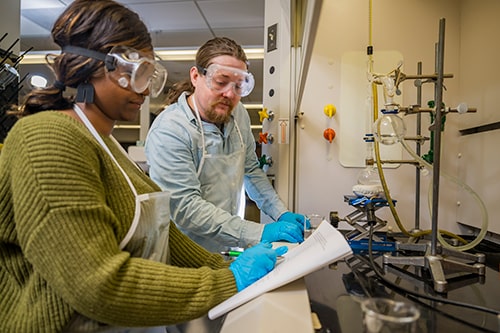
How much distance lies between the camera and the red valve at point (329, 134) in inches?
62.9

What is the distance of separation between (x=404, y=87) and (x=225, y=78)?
0.85 metres

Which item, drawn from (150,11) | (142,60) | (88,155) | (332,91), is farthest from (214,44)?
(150,11)

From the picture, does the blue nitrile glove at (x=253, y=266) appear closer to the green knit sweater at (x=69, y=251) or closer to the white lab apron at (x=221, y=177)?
the green knit sweater at (x=69, y=251)

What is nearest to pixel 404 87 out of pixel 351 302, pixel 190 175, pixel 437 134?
pixel 437 134

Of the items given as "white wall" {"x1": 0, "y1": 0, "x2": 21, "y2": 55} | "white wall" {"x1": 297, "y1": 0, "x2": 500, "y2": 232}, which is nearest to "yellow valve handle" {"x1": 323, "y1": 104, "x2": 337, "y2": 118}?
"white wall" {"x1": 297, "y1": 0, "x2": 500, "y2": 232}

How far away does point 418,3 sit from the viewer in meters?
1.57

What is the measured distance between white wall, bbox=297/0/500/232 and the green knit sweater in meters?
1.10

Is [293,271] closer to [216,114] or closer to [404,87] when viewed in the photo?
[216,114]

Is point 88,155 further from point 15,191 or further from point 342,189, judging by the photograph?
point 342,189

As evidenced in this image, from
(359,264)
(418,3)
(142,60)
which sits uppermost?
(418,3)

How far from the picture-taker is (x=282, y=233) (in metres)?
1.06

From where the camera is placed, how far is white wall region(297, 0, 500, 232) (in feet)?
5.03

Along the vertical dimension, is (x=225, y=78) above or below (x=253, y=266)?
above

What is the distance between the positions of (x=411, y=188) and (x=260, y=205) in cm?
71
